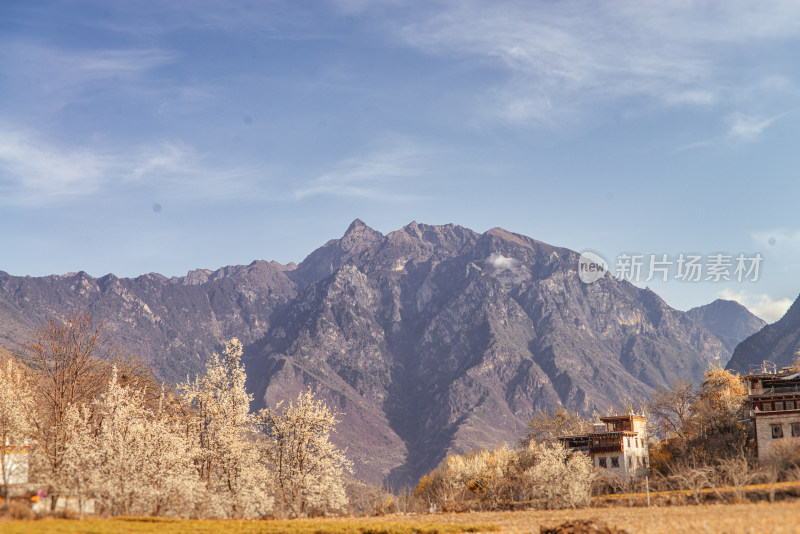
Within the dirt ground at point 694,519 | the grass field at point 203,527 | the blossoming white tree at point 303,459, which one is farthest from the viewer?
the blossoming white tree at point 303,459

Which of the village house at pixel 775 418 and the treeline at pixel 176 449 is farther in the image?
the village house at pixel 775 418

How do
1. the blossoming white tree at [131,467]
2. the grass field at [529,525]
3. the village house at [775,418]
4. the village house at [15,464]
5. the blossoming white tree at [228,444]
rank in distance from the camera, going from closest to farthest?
the grass field at [529,525]
the blossoming white tree at [131,467]
the village house at [15,464]
the blossoming white tree at [228,444]
the village house at [775,418]

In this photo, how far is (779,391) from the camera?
4385 inches

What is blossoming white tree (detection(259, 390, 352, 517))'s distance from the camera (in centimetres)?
7956

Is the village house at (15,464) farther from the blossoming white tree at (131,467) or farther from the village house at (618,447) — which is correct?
the village house at (618,447)

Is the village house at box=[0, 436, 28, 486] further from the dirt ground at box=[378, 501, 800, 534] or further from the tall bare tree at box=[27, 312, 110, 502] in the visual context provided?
the dirt ground at box=[378, 501, 800, 534]

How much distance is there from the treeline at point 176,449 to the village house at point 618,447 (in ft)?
193

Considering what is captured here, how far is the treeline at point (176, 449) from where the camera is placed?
66125 millimetres

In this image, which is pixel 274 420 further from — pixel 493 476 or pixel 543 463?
pixel 493 476

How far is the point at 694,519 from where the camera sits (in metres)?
53.9

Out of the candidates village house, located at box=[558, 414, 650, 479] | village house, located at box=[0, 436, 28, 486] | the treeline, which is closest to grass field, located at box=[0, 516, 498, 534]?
the treeline

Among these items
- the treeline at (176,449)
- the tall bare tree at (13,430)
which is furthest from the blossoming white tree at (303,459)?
the tall bare tree at (13,430)

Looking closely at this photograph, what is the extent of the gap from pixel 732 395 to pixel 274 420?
9831cm

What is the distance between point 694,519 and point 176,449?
4637cm
